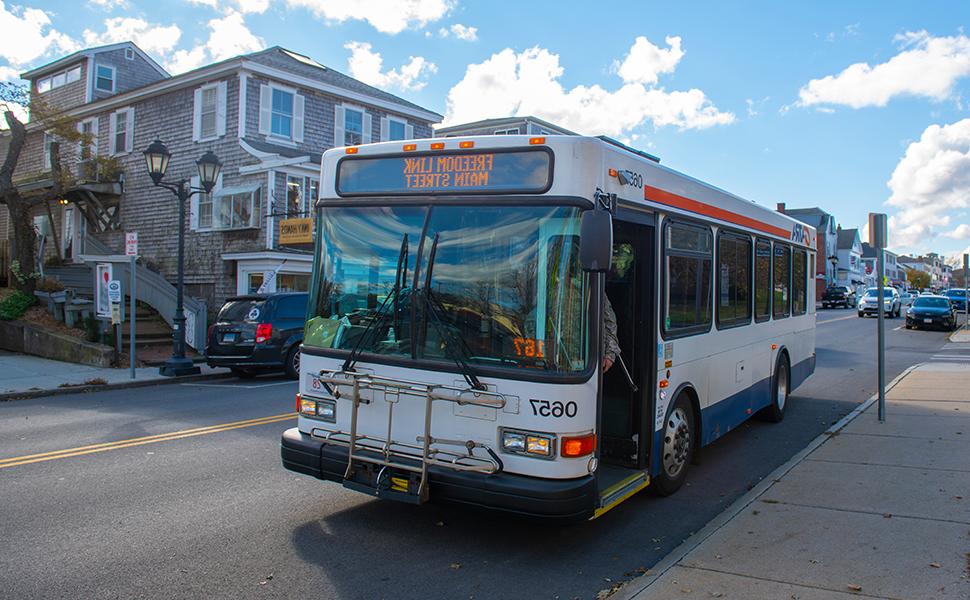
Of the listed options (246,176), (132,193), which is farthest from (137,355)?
(132,193)

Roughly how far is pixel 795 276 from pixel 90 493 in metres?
8.85

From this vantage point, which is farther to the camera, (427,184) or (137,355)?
(137,355)

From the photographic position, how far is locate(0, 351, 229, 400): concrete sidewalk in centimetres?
1239

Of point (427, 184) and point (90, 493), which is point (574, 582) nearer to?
point (427, 184)

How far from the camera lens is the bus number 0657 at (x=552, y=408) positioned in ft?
14.6

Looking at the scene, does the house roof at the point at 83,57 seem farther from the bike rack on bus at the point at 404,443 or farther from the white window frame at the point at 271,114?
the bike rack on bus at the point at 404,443

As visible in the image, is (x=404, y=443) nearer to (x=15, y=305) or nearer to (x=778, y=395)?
(x=778, y=395)

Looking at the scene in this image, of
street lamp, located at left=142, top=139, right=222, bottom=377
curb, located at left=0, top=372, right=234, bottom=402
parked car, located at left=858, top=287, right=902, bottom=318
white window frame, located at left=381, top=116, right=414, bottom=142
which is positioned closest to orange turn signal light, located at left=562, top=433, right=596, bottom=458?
curb, located at left=0, top=372, right=234, bottom=402

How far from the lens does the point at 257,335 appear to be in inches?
534

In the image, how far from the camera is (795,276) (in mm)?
9938

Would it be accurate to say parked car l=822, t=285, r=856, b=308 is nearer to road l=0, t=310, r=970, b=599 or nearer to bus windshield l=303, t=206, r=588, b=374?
road l=0, t=310, r=970, b=599

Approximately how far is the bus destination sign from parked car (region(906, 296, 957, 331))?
Result: 29402mm

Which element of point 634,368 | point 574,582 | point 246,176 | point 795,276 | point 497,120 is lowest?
point 574,582

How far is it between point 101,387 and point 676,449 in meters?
10.9
